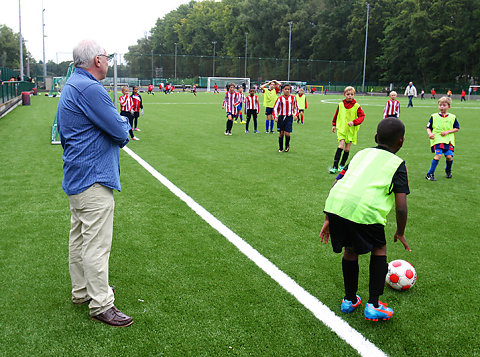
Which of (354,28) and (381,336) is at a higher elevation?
(354,28)

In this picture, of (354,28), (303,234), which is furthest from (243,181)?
(354,28)

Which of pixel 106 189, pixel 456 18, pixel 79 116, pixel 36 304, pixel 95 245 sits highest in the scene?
pixel 456 18

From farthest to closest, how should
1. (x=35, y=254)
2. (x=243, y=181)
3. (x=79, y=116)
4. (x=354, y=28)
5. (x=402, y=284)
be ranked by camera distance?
1. (x=354, y=28)
2. (x=243, y=181)
3. (x=35, y=254)
4. (x=402, y=284)
5. (x=79, y=116)

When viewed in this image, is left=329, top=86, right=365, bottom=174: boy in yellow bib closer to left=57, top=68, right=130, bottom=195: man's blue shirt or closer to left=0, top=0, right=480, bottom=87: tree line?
left=57, top=68, right=130, bottom=195: man's blue shirt

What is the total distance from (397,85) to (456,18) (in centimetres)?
1318

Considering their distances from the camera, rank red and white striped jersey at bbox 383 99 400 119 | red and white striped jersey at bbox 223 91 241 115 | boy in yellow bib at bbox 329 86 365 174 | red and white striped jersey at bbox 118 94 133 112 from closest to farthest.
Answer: boy in yellow bib at bbox 329 86 365 174 → red and white striped jersey at bbox 383 99 400 119 → red and white striped jersey at bbox 118 94 133 112 → red and white striped jersey at bbox 223 91 241 115

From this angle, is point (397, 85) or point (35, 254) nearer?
point (35, 254)

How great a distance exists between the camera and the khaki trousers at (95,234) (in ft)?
10.2

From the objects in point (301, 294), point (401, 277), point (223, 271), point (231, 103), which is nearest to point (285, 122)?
point (231, 103)

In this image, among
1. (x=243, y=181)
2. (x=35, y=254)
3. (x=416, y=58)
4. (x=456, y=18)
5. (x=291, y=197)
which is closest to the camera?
(x=35, y=254)

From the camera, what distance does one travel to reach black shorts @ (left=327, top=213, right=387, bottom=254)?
3150 mm

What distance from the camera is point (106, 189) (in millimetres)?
3180

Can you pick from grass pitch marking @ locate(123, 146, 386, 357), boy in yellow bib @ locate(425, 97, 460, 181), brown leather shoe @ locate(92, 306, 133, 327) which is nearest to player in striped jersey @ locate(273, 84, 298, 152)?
boy in yellow bib @ locate(425, 97, 460, 181)

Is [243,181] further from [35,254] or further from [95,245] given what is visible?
[95,245]
